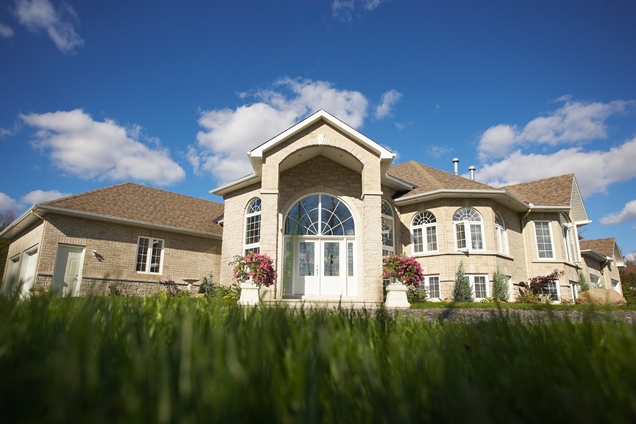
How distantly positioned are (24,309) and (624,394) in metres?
2.05

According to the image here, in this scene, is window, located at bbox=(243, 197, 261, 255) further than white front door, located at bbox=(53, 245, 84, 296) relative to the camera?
Yes

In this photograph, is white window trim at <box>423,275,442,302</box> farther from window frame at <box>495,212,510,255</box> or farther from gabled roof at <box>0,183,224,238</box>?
gabled roof at <box>0,183,224,238</box>

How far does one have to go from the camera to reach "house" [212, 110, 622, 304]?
15.2 metres

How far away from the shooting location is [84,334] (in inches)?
34.0

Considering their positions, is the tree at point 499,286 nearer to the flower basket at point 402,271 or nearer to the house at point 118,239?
the flower basket at point 402,271

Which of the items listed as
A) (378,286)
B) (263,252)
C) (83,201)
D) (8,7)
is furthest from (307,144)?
(8,7)

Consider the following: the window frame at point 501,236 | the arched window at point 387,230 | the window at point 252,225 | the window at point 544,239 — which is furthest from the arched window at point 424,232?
the window at point 252,225

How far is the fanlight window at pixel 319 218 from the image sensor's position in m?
16.9

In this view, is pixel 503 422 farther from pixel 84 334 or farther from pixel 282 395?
pixel 84 334

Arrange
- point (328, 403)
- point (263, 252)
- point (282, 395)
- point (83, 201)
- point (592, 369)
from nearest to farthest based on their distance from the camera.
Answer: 1. point (282, 395)
2. point (328, 403)
3. point (592, 369)
4. point (263, 252)
5. point (83, 201)

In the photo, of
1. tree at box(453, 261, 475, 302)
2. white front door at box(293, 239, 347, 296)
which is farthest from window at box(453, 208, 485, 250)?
white front door at box(293, 239, 347, 296)

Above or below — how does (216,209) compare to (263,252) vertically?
above

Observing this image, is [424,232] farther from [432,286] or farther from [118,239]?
[118,239]

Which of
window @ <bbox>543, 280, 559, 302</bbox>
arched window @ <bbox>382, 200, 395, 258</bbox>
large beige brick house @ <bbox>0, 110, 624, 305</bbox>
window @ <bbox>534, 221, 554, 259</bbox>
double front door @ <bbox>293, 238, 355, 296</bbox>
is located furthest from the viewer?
window @ <bbox>534, 221, 554, 259</bbox>
